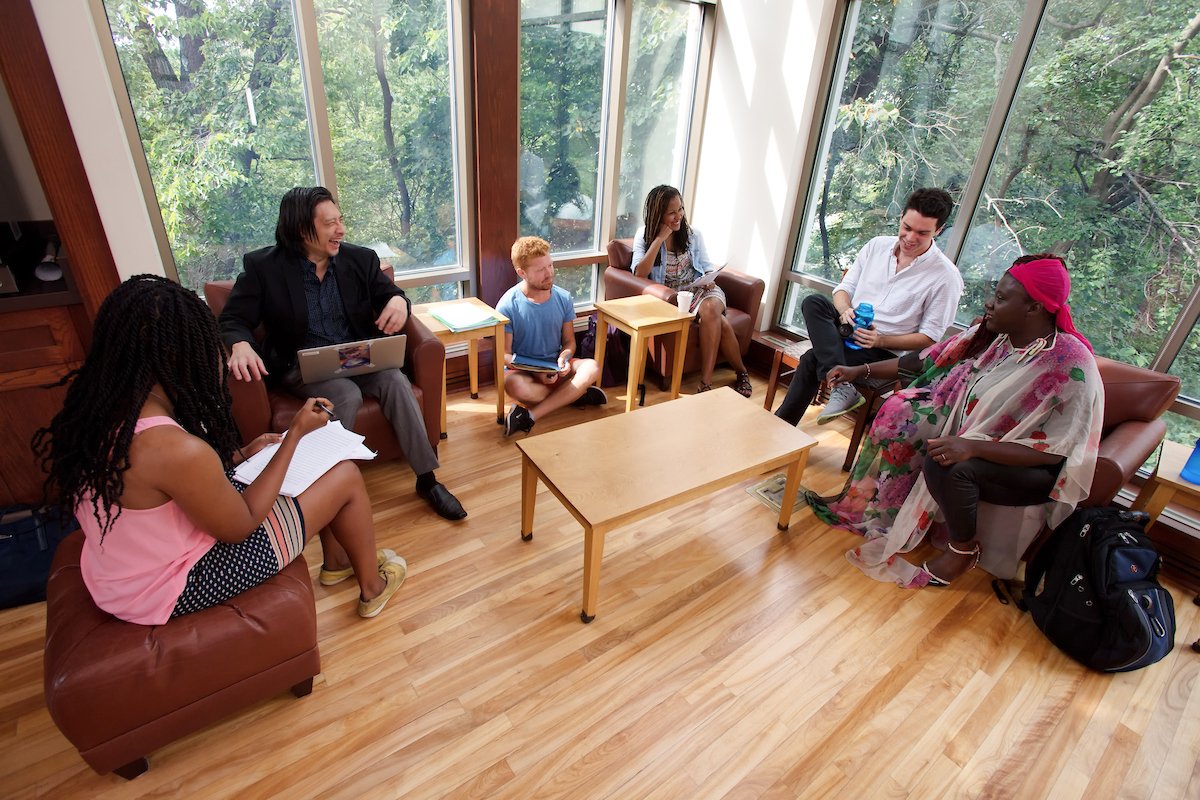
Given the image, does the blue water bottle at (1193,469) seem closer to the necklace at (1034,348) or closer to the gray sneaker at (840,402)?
the necklace at (1034,348)

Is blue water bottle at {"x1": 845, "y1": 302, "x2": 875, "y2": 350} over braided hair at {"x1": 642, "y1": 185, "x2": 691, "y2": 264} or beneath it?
beneath

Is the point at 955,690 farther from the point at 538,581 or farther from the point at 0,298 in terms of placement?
the point at 0,298

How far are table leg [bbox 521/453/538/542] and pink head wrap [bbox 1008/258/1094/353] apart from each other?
1.72 m

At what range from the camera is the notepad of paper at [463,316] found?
2.78 metres

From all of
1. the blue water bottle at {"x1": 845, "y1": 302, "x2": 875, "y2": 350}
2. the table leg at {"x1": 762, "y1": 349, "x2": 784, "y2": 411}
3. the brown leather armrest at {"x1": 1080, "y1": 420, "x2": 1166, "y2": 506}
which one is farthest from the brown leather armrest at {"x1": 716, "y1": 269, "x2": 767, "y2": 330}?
the brown leather armrest at {"x1": 1080, "y1": 420, "x2": 1166, "y2": 506}

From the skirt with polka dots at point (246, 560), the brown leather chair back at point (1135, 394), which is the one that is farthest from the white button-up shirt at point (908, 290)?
the skirt with polka dots at point (246, 560)

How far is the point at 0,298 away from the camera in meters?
1.91

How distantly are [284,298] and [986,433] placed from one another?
102 inches

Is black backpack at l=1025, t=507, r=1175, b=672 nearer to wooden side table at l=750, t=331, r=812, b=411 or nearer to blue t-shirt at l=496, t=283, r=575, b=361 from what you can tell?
wooden side table at l=750, t=331, r=812, b=411

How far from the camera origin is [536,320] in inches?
115

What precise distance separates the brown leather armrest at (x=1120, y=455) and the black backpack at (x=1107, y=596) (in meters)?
0.06

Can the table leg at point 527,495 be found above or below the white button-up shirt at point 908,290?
below

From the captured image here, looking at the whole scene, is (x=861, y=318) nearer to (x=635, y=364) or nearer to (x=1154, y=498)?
(x=635, y=364)

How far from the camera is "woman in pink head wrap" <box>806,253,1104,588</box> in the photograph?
185 centimetres
